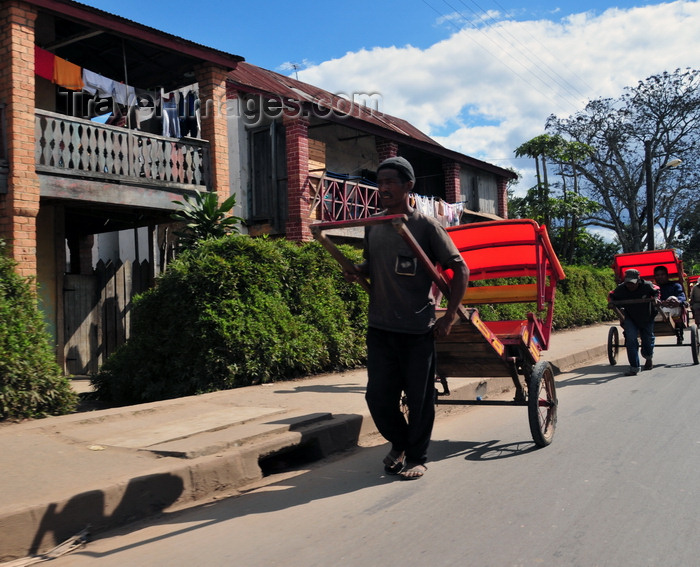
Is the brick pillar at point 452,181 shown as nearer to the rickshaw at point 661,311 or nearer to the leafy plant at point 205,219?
the rickshaw at point 661,311

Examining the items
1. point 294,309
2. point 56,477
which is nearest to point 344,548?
point 56,477

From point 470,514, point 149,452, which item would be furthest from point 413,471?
point 149,452

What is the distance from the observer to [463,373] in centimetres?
580

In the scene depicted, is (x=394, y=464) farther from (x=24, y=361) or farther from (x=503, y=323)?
(x=24, y=361)

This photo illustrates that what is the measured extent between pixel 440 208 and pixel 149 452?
17.2m

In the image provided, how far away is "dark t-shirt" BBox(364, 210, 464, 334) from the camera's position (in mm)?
4480

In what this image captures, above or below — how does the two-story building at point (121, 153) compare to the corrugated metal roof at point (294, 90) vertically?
below

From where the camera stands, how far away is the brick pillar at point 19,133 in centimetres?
1030

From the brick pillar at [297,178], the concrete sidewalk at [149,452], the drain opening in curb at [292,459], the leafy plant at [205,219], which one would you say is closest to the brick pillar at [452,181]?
the brick pillar at [297,178]

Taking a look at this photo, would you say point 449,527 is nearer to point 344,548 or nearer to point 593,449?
point 344,548

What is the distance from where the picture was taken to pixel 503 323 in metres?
6.77

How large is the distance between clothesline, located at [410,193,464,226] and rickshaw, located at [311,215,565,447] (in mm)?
12240

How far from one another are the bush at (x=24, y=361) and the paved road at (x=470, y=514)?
265 centimetres

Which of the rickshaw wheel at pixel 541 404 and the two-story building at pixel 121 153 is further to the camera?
the two-story building at pixel 121 153
